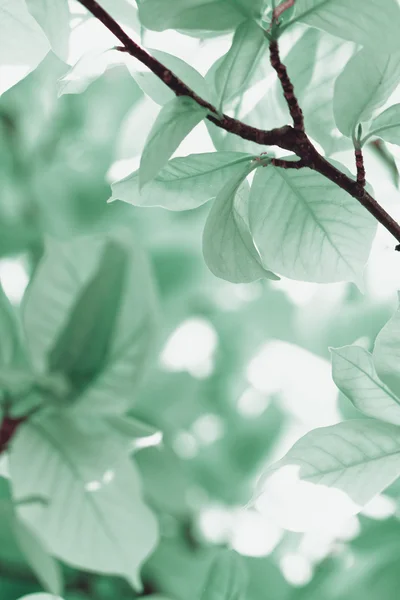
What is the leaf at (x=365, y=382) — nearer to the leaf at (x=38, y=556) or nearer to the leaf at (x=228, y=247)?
the leaf at (x=228, y=247)

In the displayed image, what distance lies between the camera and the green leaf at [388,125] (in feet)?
0.64

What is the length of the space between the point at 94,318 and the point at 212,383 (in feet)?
1.11

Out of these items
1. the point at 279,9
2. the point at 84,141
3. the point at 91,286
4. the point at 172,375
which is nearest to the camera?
the point at 279,9

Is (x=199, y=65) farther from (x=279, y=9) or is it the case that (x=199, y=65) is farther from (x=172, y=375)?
(x=172, y=375)

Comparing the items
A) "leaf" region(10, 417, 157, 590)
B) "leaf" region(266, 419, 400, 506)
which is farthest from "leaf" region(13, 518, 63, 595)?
"leaf" region(266, 419, 400, 506)

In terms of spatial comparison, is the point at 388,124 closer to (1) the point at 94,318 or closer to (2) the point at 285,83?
(2) the point at 285,83

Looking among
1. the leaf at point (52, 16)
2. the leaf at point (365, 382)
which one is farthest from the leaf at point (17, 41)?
the leaf at point (365, 382)

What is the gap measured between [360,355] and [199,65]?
0.38 ft

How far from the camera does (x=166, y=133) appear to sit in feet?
0.54

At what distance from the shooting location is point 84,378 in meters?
0.31

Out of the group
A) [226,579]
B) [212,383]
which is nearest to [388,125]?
[226,579]

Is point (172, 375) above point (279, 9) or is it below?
below

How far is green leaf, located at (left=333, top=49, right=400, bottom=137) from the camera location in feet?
0.61

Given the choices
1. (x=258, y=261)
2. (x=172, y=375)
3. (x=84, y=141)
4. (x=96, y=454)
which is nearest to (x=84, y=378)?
(x=96, y=454)
